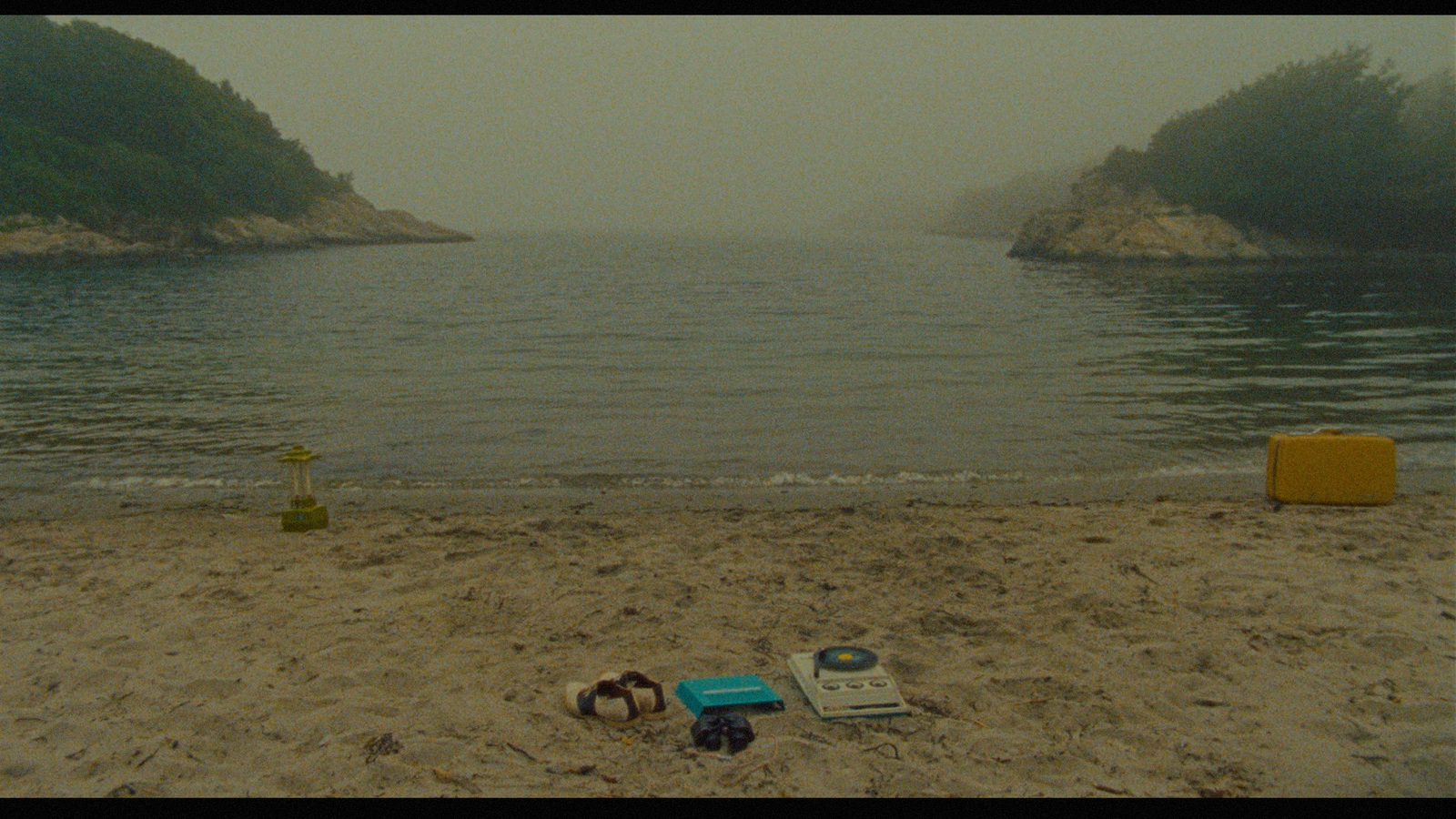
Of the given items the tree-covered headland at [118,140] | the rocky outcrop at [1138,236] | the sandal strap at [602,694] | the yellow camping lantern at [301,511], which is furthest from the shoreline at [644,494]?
the tree-covered headland at [118,140]

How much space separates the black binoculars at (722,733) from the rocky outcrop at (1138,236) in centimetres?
6963

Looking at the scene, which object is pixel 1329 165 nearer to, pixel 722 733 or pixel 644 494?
pixel 644 494

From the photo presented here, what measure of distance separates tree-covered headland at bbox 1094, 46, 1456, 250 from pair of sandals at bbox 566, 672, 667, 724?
80500mm

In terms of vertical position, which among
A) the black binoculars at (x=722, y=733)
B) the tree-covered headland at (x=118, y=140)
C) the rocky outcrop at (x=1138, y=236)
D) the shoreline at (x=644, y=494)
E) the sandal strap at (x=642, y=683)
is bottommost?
the shoreline at (x=644, y=494)

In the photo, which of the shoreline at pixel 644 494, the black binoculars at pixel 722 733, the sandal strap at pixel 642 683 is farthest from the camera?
the shoreline at pixel 644 494

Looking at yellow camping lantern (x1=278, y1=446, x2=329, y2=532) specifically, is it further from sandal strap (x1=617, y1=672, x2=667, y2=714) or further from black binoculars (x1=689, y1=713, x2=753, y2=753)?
black binoculars (x1=689, y1=713, x2=753, y2=753)

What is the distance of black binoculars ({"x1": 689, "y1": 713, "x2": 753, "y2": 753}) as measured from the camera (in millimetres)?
4781

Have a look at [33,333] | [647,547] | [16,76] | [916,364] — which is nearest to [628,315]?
[916,364]

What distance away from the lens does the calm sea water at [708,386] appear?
12.0m

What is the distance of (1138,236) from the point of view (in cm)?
7006

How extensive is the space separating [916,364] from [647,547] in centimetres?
1255

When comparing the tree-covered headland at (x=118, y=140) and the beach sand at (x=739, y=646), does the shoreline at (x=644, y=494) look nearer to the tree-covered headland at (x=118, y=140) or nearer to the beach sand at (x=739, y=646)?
the beach sand at (x=739, y=646)

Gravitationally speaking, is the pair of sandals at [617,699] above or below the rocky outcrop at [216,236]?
below
